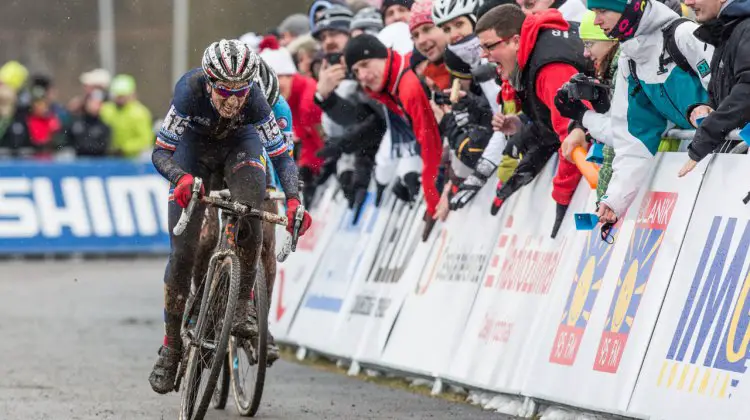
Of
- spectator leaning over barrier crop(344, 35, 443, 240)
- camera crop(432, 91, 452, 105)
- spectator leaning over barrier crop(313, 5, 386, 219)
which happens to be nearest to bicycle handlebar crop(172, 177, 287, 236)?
camera crop(432, 91, 452, 105)

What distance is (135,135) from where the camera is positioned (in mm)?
28250

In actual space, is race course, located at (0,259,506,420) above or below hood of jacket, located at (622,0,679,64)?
below

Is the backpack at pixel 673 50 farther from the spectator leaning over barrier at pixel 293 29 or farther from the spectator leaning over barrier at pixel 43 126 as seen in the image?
the spectator leaning over barrier at pixel 43 126

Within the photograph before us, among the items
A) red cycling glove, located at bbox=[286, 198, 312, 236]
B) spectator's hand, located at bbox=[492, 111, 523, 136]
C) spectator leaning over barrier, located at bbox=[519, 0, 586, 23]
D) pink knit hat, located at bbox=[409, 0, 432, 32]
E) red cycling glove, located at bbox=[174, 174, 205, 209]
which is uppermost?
spectator leaning over barrier, located at bbox=[519, 0, 586, 23]

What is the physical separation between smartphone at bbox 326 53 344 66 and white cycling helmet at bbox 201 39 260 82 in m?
5.26

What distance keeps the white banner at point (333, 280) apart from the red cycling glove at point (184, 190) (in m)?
4.37

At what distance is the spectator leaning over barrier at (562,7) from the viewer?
1056 centimetres

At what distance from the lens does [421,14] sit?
38.7 feet

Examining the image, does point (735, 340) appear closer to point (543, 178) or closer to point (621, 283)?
point (621, 283)

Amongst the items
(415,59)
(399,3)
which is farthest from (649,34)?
(399,3)

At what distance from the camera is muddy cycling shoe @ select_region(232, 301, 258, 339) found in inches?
373

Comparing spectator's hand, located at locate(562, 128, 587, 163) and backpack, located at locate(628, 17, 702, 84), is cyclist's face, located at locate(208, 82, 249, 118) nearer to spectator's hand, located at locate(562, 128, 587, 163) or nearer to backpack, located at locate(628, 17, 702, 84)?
spectator's hand, located at locate(562, 128, 587, 163)

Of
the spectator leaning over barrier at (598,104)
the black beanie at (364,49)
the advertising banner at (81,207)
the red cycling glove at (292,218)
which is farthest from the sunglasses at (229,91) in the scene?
the advertising banner at (81,207)

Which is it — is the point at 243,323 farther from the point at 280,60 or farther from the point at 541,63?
the point at 280,60
